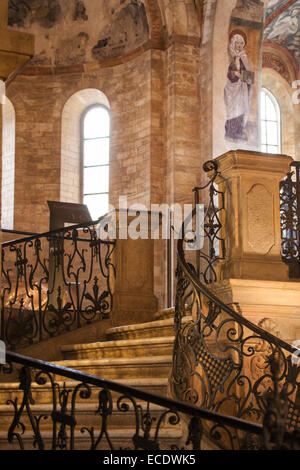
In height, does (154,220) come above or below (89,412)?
above

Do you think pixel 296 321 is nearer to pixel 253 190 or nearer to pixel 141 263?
pixel 253 190

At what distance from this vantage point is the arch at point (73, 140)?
48.7 ft

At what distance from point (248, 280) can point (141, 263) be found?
8.14ft

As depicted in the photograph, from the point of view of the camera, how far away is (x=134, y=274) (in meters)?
8.20

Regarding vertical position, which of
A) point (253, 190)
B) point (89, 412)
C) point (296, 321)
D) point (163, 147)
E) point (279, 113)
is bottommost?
point (89, 412)

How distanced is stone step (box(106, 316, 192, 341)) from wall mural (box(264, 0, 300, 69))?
10.7 meters

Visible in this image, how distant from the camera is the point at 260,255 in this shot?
618cm

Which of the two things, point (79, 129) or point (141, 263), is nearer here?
point (141, 263)

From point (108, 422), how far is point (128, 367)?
0.77m

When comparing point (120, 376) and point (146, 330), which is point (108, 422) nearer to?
point (120, 376)

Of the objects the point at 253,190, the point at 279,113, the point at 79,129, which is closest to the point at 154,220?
the point at 253,190

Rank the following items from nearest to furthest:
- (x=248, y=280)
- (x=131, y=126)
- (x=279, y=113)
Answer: (x=248, y=280) → (x=131, y=126) → (x=279, y=113)

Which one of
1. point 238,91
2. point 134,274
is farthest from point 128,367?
point 238,91

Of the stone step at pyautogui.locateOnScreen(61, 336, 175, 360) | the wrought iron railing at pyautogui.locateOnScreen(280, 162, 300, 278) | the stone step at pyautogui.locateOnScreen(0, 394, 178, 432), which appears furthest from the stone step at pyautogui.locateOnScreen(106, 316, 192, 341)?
the stone step at pyautogui.locateOnScreen(0, 394, 178, 432)
